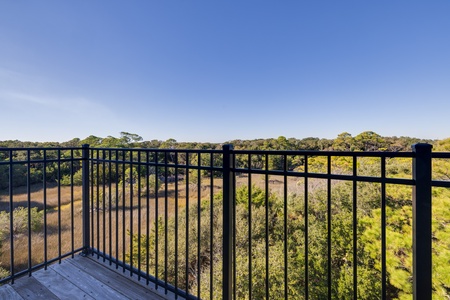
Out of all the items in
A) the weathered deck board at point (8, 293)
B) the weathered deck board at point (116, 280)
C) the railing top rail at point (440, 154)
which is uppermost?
the railing top rail at point (440, 154)

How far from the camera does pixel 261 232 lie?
9.53 meters

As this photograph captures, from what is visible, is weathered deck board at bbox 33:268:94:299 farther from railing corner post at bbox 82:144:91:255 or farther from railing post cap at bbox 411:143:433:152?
railing post cap at bbox 411:143:433:152

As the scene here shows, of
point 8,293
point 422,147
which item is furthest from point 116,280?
point 422,147

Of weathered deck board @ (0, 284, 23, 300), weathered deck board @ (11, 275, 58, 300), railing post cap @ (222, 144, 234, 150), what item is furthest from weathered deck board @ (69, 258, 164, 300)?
railing post cap @ (222, 144, 234, 150)

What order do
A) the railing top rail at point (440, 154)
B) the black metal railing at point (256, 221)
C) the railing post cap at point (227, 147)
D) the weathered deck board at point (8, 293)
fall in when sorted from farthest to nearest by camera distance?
1. the weathered deck board at point (8, 293)
2. the railing post cap at point (227, 147)
3. the black metal railing at point (256, 221)
4. the railing top rail at point (440, 154)

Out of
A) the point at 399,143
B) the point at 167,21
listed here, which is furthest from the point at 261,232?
the point at 167,21

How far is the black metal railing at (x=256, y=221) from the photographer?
103cm

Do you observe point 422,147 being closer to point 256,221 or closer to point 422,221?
point 422,221

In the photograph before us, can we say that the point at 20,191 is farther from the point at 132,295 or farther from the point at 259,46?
the point at 132,295

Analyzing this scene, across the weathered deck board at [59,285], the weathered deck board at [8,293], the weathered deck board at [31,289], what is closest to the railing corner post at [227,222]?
the weathered deck board at [59,285]

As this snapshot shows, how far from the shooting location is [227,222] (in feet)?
4.79

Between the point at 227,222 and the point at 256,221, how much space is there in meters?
8.73

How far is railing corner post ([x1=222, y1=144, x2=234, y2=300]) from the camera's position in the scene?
1415mm

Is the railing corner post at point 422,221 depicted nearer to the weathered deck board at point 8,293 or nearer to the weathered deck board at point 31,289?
the weathered deck board at point 31,289
